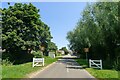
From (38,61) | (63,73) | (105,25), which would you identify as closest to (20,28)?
(38,61)

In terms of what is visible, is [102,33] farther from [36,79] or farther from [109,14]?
[36,79]

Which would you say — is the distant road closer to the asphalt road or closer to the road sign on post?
the asphalt road

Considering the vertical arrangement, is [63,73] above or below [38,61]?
below

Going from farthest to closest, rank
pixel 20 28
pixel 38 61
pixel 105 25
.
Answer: pixel 20 28
pixel 38 61
pixel 105 25

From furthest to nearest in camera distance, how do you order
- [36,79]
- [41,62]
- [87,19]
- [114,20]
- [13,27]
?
[13,27], [87,19], [41,62], [114,20], [36,79]

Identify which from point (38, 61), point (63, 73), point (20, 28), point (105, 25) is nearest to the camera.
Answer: point (63, 73)

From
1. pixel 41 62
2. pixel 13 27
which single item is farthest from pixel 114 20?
pixel 13 27

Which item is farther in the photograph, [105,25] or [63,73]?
[105,25]

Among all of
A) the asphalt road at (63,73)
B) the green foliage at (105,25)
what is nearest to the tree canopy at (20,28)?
the green foliage at (105,25)

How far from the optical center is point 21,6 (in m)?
47.6

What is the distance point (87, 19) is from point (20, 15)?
15293mm

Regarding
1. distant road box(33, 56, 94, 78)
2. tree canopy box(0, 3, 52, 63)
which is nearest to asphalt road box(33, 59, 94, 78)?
distant road box(33, 56, 94, 78)

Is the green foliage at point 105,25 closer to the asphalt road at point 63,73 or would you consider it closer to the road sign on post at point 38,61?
the asphalt road at point 63,73

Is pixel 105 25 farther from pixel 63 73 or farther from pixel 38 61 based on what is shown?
pixel 63 73
